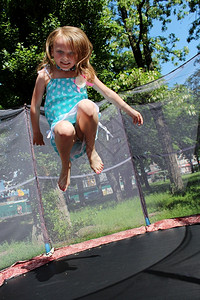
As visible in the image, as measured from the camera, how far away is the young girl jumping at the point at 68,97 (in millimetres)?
1381

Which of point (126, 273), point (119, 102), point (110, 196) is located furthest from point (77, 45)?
point (110, 196)

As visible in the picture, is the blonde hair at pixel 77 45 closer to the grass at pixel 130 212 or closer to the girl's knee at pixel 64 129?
the girl's knee at pixel 64 129

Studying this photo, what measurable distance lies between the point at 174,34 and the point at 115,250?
5788 mm

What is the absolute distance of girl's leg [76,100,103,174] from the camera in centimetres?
137

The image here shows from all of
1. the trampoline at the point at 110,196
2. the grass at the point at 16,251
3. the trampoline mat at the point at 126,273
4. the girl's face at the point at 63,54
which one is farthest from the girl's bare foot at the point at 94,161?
the grass at the point at 16,251

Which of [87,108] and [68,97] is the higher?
[68,97]

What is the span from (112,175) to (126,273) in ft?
5.93

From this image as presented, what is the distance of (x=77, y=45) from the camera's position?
1428mm

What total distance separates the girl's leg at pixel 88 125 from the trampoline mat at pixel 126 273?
0.66 metres

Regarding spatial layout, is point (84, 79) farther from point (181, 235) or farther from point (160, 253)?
point (181, 235)

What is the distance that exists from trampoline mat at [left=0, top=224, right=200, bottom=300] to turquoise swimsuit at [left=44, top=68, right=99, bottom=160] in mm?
795

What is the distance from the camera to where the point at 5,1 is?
4.07 meters

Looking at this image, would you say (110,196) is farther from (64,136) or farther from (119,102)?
(64,136)

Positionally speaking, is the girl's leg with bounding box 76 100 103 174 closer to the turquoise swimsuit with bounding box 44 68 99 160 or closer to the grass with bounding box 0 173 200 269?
the turquoise swimsuit with bounding box 44 68 99 160
